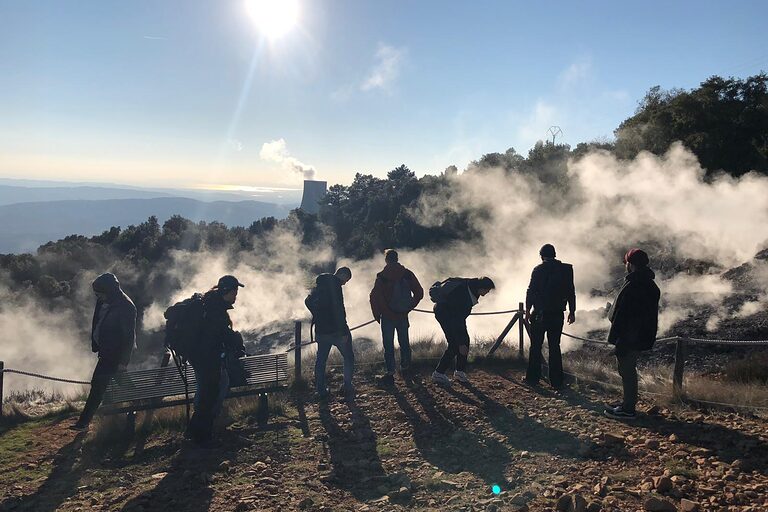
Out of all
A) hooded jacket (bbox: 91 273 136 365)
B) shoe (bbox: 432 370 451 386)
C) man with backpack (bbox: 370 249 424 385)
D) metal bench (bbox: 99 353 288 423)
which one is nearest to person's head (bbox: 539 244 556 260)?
man with backpack (bbox: 370 249 424 385)

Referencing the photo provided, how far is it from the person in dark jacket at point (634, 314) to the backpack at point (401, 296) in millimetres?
2494

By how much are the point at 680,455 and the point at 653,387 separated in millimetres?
2050

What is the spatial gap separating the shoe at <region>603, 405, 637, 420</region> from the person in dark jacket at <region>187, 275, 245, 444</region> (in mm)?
3772

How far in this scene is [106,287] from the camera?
17.4 feet

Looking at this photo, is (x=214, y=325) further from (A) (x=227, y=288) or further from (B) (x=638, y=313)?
(B) (x=638, y=313)

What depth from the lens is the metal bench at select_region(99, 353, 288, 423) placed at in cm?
514

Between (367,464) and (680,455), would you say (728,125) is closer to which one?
(680,455)

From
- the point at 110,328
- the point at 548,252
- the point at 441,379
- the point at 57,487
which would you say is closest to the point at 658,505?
the point at 548,252

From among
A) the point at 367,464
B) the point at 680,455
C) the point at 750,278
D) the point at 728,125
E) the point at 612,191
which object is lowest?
the point at 367,464

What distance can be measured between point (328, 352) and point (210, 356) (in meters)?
1.69

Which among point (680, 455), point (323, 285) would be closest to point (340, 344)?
point (323, 285)

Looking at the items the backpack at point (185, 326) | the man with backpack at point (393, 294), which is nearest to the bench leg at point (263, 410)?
the backpack at point (185, 326)

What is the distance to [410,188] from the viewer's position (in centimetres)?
3556

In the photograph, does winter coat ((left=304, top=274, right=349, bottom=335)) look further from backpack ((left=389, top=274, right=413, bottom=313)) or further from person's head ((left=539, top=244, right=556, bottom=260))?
person's head ((left=539, top=244, right=556, bottom=260))
